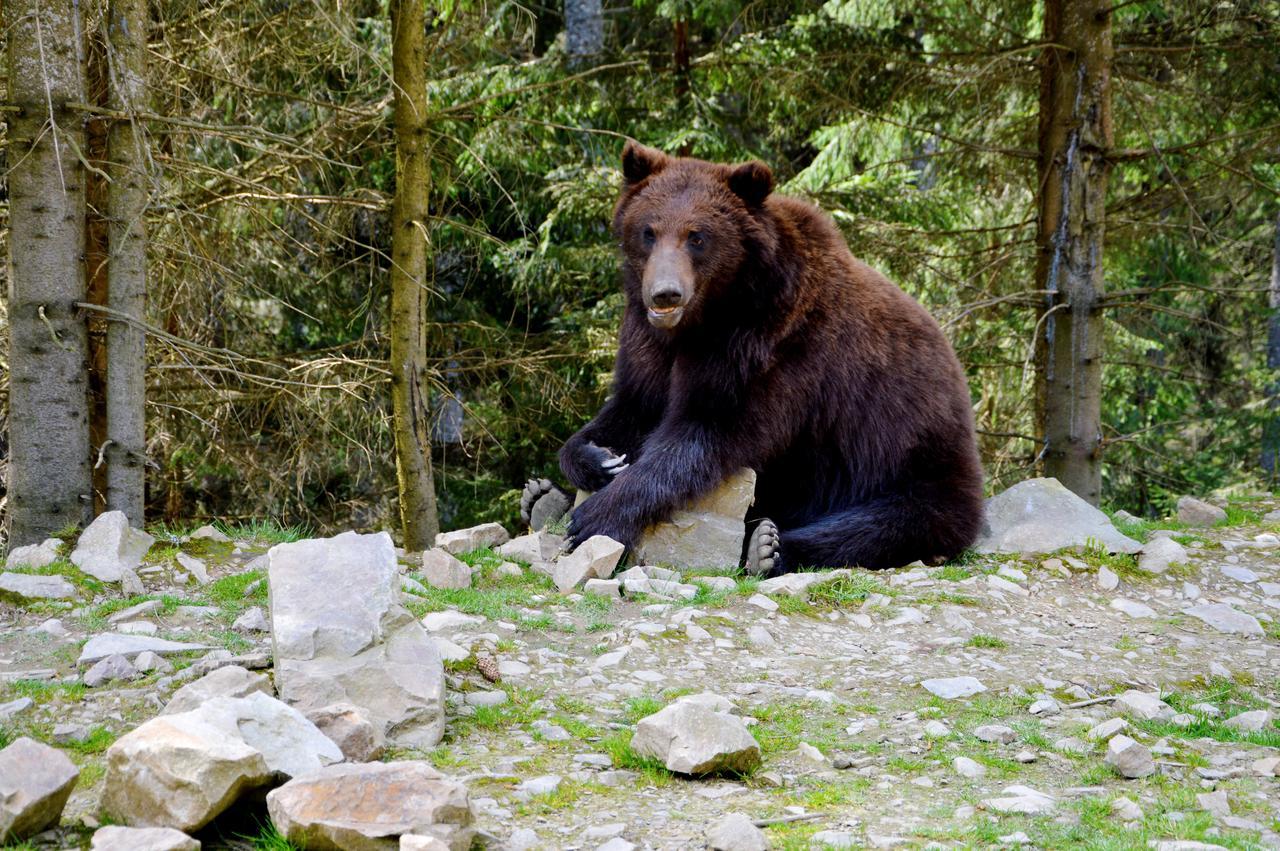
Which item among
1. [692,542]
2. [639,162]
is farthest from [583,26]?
[692,542]

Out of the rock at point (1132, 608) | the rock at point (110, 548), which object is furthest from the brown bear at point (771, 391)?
the rock at point (110, 548)

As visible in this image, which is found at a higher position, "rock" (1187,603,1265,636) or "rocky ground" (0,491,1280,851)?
"rocky ground" (0,491,1280,851)

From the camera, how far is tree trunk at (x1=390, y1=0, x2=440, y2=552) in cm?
739

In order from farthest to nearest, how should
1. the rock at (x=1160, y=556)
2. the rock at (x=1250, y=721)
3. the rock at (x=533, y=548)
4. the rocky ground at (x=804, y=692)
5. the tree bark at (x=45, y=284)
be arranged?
the rock at (x=1160, y=556)
the rock at (x=533, y=548)
the tree bark at (x=45, y=284)
the rock at (x=1250, y=721)
the rocky ground at (x=804, y=692)

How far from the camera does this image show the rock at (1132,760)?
3357 millimetres

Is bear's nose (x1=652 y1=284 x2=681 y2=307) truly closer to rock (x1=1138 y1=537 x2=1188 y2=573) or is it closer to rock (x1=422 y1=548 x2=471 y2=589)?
rock (x1=422 y1=548 x2=471 y2=589)

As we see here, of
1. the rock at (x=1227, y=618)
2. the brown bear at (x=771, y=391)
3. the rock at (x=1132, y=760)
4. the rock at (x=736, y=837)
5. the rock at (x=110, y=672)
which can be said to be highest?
the brown bear at (x=771, y=391)

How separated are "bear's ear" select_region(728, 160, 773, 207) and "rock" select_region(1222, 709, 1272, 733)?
3.49m

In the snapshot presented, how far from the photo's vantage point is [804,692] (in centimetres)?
410

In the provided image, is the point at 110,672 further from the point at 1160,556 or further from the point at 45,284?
the point at 1160,556

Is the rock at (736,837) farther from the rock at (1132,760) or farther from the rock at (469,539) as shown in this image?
the rock at (469,539)

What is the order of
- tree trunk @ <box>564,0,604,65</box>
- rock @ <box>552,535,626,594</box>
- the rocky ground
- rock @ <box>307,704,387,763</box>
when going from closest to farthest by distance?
the rocky ground
rock @ <box>307,704,387,763</box>
rock @ <box>552,535,626,594</box>
tree trunk @ <box>564,0,604,65</box>

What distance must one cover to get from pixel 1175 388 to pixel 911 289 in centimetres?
561

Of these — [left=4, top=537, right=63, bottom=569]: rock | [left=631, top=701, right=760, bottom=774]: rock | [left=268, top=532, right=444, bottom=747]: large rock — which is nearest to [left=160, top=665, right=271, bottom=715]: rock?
[left=268, top=532, right=444, bottom=747]: large rock
